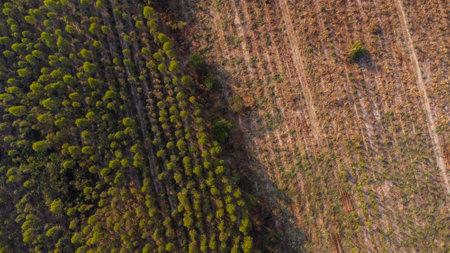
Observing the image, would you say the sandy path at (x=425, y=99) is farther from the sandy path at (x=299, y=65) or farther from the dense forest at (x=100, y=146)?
the dense forest at (x=100, y=146)

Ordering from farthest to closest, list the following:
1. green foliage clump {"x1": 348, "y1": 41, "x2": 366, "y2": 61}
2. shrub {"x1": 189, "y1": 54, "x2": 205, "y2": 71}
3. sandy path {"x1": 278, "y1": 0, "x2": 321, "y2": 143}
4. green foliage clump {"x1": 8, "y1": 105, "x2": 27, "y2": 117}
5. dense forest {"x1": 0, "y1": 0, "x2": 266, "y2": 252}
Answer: sandy path {"x1": 278, "y1": 0, "x2": 321, "y2": 143} < shrub {"x1": 189, "y1": 54, "x2": 205, "y2": 71} < green foliage clump {"x1": 348, "y1": 41, "x2": 366, "y2": 61} < dense forest {"x1": 0, "y1": 0, "x2": 266, "y2": 252} < green foliage clump {"x1": 8, "y1": 105, "x2": 27, "y2": 117}

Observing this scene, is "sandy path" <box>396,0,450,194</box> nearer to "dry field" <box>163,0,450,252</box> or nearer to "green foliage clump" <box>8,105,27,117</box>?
"dry field" <box>163,0,450,252</box>

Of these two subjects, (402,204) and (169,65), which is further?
(169,65)

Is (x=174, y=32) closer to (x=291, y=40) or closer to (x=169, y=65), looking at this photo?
(x=169, y=65)

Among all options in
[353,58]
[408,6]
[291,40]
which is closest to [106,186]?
[291,40]

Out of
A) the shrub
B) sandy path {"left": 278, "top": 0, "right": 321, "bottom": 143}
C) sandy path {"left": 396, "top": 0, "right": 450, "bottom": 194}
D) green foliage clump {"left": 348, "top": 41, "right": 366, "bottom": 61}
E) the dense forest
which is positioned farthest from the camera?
sandy path {"left": 278, "top": 0, "right": 321, "bottom": 143}

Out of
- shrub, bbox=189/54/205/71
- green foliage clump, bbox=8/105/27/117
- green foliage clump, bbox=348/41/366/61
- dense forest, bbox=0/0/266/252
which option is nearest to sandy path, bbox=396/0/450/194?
green foliage clump, bbox=348/41/366/61
